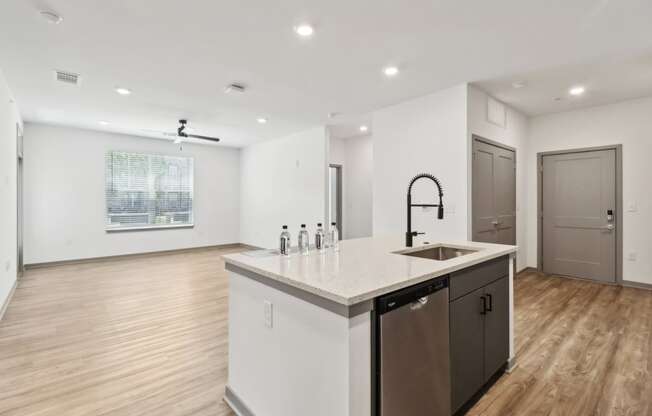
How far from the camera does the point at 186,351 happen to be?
2641 mm

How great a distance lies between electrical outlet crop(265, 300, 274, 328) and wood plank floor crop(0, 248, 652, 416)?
739 millimetres

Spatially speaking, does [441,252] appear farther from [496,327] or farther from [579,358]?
[579,358]

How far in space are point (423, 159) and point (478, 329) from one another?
285 cm

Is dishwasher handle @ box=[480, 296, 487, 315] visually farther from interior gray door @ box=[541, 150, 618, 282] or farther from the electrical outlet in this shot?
interior gray door @ box=[541, 150, 618, 282]

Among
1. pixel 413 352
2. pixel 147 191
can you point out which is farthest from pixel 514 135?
pixel 147 191

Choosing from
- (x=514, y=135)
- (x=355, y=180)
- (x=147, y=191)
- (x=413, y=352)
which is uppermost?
(x=514, y=135)

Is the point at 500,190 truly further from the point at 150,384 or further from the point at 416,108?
the point at 150,384

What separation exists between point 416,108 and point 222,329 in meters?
3.71

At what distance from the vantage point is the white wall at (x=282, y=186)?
6.40 meters

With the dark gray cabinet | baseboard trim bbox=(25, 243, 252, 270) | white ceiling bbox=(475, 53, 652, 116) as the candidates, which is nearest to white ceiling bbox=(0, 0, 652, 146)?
white ceiling bbox=(475, 53, 652, 116)

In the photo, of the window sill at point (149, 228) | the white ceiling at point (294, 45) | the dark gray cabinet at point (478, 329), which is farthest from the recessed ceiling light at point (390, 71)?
the window sill at point (149, 228)

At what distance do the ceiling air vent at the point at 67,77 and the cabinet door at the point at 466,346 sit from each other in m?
4.54

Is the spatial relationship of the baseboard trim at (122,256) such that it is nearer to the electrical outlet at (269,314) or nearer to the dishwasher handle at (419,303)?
the electrical outlet at (269,314)

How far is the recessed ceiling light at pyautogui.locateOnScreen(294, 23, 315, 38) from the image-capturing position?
8.58 feet
